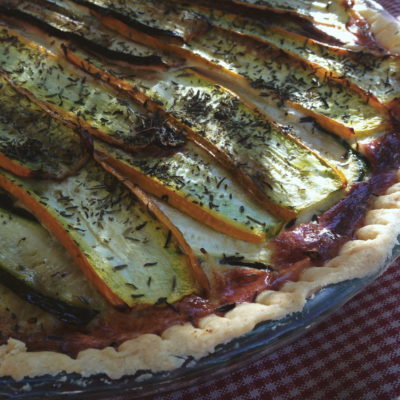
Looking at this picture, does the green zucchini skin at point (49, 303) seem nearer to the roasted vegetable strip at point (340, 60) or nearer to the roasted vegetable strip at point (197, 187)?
the roasted vegetable strip at point (197, 187)

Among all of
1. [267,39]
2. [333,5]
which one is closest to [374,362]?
[267,39]

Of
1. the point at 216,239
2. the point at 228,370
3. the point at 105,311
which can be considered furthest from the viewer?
the point at 216,239

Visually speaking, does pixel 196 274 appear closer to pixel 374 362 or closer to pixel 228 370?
pixel 228 370

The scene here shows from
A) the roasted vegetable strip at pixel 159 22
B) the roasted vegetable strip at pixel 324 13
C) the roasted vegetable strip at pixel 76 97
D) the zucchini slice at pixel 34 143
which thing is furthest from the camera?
the roasted vegetable strip at pixel 324 13

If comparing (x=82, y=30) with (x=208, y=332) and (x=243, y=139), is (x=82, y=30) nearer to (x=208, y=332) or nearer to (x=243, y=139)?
(x=243, y=139)

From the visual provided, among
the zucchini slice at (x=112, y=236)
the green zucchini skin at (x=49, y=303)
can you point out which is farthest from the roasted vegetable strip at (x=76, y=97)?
the green zucchini skin at (x=49, y=303)

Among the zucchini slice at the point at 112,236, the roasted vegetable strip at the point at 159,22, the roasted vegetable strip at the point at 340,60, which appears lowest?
the zucchini slice at the point at 112,236
